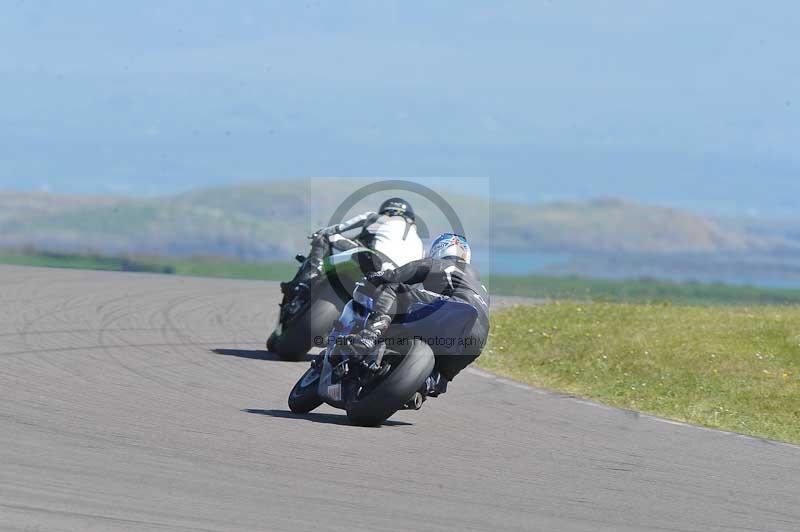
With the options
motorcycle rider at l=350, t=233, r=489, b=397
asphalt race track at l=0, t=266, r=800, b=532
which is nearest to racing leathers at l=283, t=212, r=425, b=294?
asphalt race track at l=0, t=266, r=800, b=532

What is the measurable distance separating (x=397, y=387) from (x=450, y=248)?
1288 millimetres

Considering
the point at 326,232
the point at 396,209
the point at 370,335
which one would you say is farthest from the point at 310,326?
the point at 370,335

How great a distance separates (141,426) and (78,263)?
46.2 metres

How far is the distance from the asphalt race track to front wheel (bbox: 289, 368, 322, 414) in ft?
0.38

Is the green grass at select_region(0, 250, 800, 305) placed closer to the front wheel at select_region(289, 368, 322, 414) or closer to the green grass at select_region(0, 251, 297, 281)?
the green grass at select_region(0, 251, 297, 281)

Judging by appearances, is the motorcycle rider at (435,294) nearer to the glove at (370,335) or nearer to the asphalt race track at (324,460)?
the glove at (370,335)

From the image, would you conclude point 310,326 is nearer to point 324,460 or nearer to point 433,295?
point 433,295

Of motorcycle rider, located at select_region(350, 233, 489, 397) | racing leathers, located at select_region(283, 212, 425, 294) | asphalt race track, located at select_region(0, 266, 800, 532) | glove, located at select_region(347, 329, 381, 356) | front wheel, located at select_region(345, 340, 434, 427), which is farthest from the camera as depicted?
racing leathers, located at select_region(283, 212, 425, 294)

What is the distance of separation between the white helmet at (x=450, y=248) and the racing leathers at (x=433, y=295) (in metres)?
0.09

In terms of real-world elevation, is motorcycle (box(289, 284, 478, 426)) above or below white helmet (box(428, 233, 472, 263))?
below

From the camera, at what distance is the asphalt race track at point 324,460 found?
7.39m

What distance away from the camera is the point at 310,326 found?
1510cm

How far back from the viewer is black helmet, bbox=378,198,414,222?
14.6 meters

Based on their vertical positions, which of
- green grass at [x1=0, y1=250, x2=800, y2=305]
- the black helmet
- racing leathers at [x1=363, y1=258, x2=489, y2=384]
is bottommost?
green grass at [x1=0, y1=250, x2=800, y2=305]
